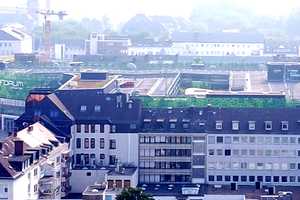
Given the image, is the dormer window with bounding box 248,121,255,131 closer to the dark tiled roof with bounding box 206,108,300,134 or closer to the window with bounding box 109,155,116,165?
the dark tiled roof with bounding box 206,108,300,134

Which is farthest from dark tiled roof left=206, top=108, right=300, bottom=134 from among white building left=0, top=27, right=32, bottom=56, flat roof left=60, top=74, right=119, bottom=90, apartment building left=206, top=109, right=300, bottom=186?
white building left=0, top=27, right=32, bottom=56

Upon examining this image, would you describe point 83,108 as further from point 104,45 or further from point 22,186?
point 104,45

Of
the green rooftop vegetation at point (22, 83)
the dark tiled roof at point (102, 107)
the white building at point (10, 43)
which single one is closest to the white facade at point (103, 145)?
the dark tiled roof at point (102, 107)

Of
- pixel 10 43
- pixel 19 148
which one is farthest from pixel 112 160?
pixel 10 43

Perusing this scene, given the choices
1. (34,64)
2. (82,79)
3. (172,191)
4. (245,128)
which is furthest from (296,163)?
(34,64)

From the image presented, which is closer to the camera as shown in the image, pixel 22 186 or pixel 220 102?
pixel 22 186

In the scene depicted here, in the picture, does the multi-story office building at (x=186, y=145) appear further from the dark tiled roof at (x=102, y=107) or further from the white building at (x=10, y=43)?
the white building at (x=10, y=43)

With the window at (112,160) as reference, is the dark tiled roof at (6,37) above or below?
above
